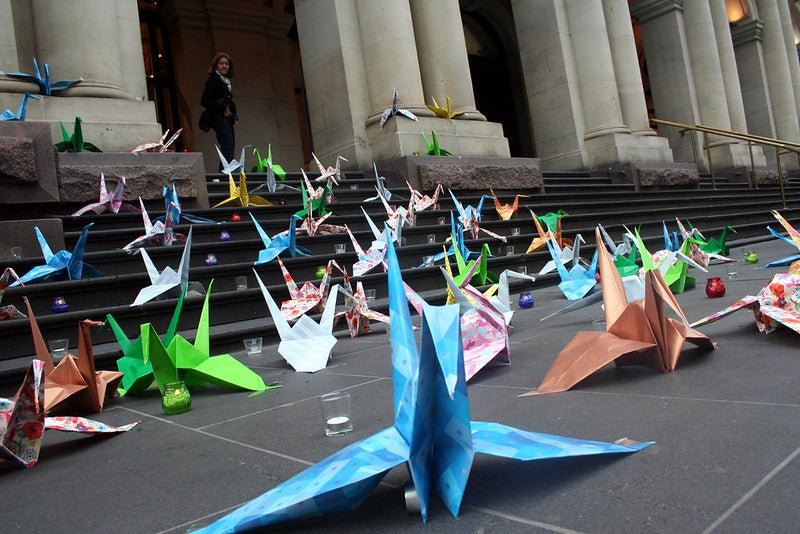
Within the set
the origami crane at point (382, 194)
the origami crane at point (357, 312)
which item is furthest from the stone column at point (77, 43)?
the origami crane at point (357, 312)

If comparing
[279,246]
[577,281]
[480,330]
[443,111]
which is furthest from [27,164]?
[443,111]

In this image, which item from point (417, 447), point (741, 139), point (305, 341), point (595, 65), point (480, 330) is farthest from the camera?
point (741, 139)

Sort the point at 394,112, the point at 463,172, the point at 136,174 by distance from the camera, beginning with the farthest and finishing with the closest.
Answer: the point at 394,112
the point at 463,172
the point at 136,174

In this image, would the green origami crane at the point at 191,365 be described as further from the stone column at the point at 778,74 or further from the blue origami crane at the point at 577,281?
the stone column at the point at 778,74

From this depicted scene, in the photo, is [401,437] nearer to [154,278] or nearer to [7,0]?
[154,278]

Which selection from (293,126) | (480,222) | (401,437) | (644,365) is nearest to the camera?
(401,437)

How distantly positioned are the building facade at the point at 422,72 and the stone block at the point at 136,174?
52 cm

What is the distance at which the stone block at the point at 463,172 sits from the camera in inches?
356

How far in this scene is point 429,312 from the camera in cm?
132

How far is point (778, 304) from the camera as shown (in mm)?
2688

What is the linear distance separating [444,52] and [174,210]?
604cm

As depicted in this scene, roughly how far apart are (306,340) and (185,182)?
3.83 m

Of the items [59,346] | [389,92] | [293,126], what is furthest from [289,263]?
[293,126]

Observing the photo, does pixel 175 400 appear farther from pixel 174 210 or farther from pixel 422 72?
pixel 422 72
